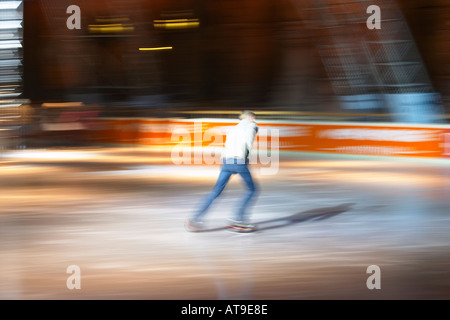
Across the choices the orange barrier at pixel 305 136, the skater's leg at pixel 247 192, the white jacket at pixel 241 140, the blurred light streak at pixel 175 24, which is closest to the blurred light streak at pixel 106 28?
the blurred light streak at pixel 175 24

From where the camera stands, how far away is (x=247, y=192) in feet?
35.5

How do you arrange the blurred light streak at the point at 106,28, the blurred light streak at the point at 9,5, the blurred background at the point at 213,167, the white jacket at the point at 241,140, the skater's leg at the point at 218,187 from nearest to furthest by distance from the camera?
1. the blurred background at the point at 213,167
2. the white jacket at the point at 241,140
3. the skater's leg at the point at 218,187
4. the blurred light streak at the point at 9,5
5. the blurred light streak at the point at 106,28

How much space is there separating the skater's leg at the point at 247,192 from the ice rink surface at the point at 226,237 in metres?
0.28

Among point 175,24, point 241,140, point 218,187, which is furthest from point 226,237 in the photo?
point 175,24

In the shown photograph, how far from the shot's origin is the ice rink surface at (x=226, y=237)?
782cm

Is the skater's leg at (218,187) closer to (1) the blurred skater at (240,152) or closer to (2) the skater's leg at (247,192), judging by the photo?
(1) the blurred skater at (240,152)

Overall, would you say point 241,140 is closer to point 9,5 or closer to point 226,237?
point 226,237

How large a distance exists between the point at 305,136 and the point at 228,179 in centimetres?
1387

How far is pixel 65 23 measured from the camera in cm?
4297

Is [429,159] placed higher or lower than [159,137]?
lower

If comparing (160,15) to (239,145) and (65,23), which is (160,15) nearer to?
(65,23)

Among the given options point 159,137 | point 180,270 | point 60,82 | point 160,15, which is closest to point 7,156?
point 159,137

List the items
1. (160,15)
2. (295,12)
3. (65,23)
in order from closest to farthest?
(295,12)
(65,23)
(160,15)

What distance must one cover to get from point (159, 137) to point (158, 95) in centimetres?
1544
